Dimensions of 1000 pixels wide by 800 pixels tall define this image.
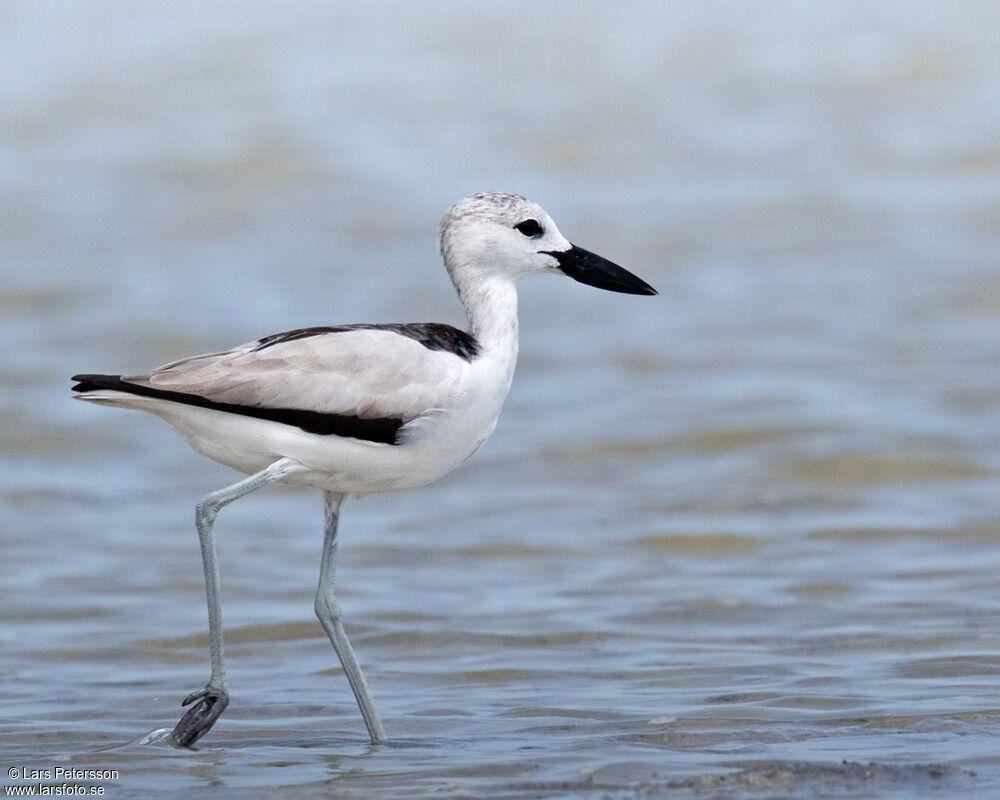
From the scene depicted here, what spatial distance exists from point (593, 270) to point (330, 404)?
1468 millimetres

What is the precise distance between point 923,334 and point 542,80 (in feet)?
43.8

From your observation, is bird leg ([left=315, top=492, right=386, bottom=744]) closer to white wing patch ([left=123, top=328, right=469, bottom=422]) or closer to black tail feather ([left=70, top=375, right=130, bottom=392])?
white wing patch ([left=123, top=328, right=469, bottom=422])

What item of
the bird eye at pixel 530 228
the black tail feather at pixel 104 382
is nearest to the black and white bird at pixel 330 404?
the black tail feather at pixel 104 382

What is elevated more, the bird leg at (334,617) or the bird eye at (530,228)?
the bird eye at (530,228)

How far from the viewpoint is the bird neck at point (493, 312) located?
793 centimetres

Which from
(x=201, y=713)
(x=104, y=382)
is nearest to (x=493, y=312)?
(x=104, y=382)

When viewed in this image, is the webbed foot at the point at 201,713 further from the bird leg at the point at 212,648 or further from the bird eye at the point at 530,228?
the bird eye at the point at 530,228

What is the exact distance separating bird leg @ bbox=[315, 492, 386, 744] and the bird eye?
135cm

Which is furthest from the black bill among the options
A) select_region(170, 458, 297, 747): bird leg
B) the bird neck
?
select_region(170, 458, 297, 747): bird leg

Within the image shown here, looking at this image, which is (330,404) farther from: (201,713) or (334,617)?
(201,713)

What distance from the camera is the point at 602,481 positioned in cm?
1360

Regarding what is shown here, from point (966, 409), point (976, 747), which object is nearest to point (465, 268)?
point (976, 747)

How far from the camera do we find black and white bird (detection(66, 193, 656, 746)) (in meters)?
7.49

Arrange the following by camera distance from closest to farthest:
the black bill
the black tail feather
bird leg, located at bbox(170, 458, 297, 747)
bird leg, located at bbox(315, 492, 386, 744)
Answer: the black tail feather
bird leg, located at bbox(170, 458, 297, 747)
bird leg, located at bbox(315, 492, 386, 744)
the black bill
